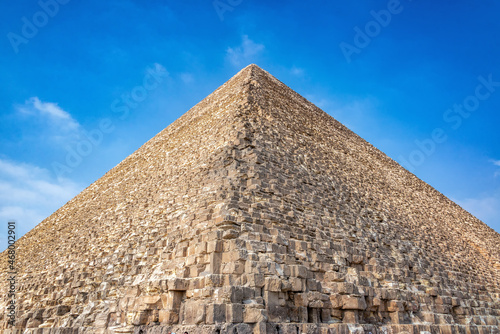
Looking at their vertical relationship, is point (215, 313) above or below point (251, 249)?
below

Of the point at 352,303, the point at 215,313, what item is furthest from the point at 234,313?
the point at 352,303

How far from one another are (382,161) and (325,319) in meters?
16.3

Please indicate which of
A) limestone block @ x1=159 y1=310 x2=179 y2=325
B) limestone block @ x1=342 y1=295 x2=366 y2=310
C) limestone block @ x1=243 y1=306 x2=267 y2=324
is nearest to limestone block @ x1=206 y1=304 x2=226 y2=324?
limestone block @ x1=243 y1=306 x2=267 y2=324

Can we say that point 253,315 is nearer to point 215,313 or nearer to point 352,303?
point 215,313

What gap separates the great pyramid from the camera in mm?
5980

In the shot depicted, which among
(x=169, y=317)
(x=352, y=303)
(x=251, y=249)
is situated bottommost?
(x=169, y=317)

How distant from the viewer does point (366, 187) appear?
1425cm

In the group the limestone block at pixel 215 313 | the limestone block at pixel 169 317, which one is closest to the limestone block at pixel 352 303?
the limestone block at pixel 215 313

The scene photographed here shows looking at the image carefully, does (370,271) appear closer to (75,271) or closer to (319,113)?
(75,271)

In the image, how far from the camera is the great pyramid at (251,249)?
598 centimetres

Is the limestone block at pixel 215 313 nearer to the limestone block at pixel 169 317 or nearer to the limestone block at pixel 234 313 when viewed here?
→ the limestone block at pixel 234 313

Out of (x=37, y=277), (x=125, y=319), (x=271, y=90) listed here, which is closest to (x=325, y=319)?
(x=125, y=319)

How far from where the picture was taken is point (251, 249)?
6.27 metres

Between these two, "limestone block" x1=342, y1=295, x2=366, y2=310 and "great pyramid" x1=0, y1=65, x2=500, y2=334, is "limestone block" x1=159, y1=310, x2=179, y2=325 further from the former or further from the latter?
"limestone block" x1=342, y1=295, x2=366, y2=310
